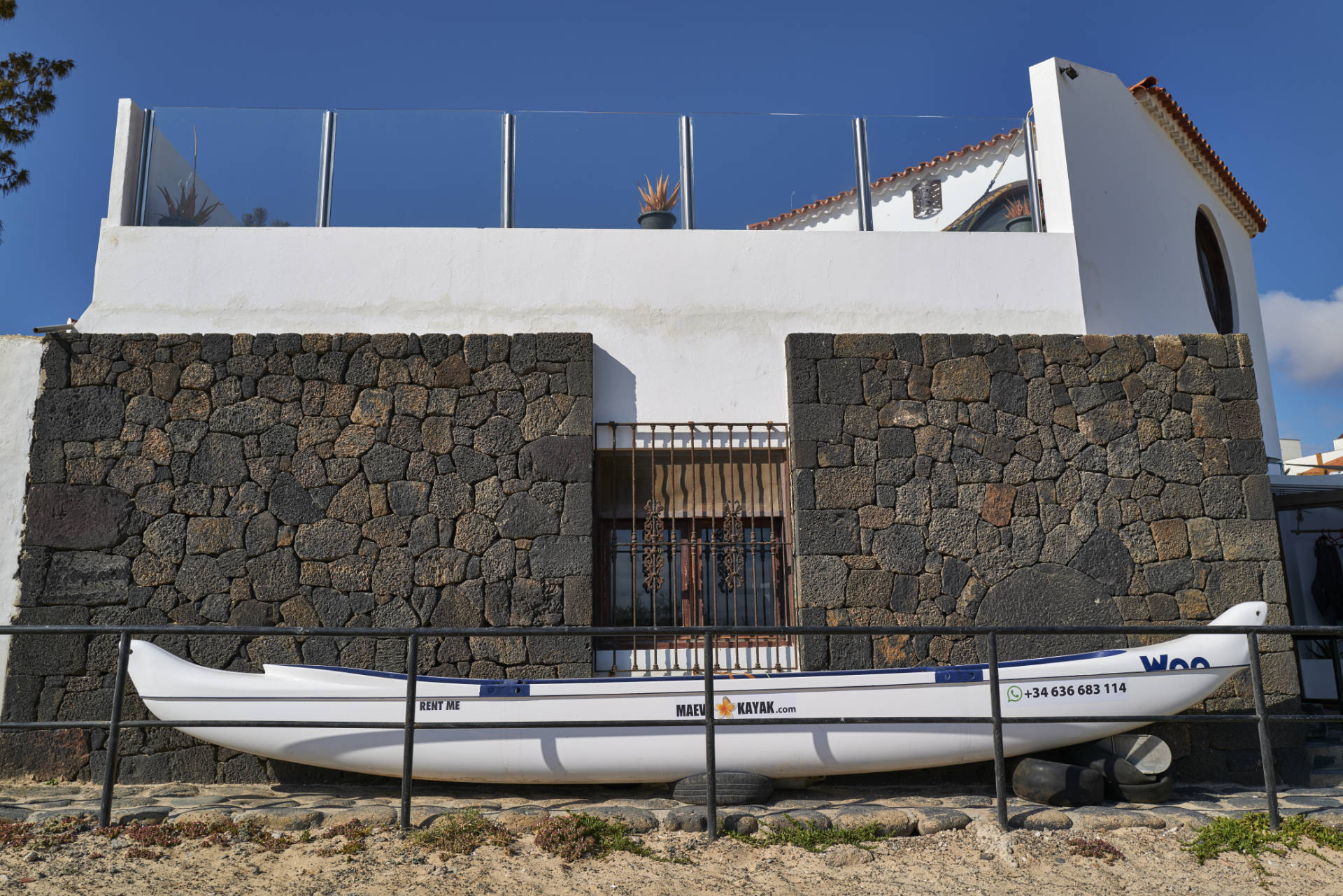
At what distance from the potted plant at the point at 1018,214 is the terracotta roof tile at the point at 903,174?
460 millimetres

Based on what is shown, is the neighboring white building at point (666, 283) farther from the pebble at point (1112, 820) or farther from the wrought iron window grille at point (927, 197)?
the pebble at point (1112, 820)

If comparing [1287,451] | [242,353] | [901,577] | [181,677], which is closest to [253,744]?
[181,677]

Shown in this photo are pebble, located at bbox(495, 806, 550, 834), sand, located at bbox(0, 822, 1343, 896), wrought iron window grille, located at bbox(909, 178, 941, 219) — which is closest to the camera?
sand, located at bbox(0, 822, 1343, 896)

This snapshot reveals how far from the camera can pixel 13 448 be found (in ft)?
18.5

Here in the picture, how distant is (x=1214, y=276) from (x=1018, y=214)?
2.80 metres

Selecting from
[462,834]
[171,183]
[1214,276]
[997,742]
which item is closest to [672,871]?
[462,834]

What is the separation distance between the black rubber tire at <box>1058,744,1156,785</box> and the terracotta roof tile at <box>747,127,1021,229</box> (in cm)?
385

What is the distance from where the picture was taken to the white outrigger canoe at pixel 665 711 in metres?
4.68

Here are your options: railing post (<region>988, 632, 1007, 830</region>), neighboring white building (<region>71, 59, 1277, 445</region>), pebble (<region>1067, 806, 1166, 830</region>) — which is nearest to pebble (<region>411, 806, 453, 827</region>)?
railing post (<region>988, 632, 1007, 830</region>)

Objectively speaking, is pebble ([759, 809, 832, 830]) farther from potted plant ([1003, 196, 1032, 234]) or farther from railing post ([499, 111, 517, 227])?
potted plant ([1003, 196, 1032, 234])

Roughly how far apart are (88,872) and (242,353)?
313 centimetres

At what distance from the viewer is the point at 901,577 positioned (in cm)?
570

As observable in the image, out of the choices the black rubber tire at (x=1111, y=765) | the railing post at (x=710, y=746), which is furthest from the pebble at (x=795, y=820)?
the black rubber tire at (x=1111, y=765)

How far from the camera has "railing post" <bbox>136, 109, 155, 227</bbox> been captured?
630 centimetres
